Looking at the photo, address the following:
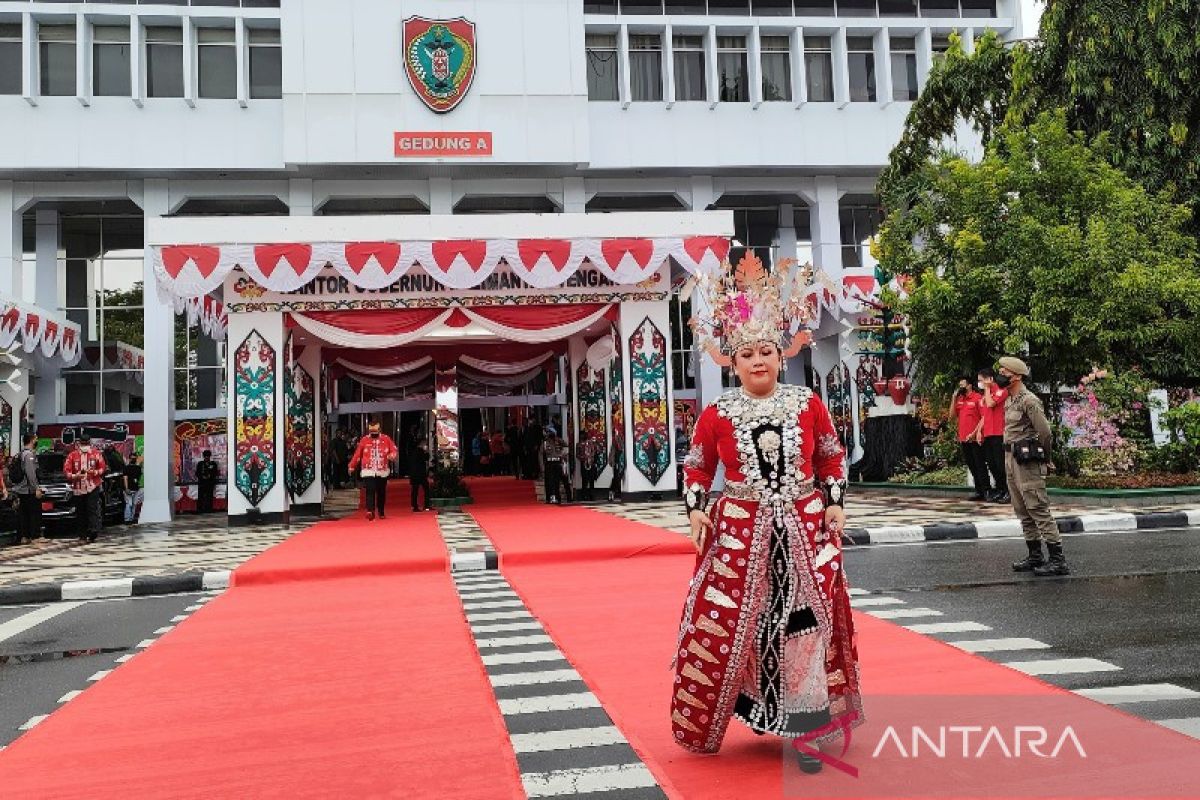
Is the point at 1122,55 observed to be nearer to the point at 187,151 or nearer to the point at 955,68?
the point at 955,68

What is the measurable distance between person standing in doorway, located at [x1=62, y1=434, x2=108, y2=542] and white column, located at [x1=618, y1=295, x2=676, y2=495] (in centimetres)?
884

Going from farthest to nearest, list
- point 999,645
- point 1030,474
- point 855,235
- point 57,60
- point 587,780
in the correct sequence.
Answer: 1. point 855,235
2. point 57,60
3. point 1030,474
4. point 999,645
5. point 587,780

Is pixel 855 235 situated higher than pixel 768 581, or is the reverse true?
pixel 855 235

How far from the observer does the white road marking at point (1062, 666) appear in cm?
463

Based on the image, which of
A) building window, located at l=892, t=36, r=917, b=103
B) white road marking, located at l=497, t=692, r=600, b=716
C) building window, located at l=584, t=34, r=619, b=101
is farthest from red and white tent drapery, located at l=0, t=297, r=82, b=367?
building window, located at l=892, t=36, r=917, b=103

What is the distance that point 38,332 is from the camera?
19234mm

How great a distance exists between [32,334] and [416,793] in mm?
19137

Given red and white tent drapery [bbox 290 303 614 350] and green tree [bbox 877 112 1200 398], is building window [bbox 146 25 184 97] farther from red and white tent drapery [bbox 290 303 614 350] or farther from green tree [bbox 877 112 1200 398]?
green tree [bbox 877 112 1200 398]

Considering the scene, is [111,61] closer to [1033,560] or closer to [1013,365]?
[1013,365]

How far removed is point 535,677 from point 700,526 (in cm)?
182

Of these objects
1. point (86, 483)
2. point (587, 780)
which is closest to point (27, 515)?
point (86, 483)

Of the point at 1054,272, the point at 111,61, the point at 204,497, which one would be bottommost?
the point at 204,497

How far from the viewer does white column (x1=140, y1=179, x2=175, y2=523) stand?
22.5 metres

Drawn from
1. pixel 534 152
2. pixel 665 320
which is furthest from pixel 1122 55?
pixel 534 152
